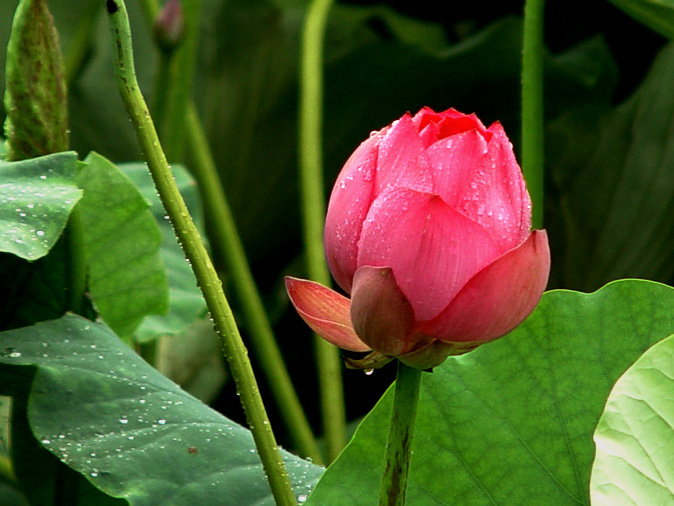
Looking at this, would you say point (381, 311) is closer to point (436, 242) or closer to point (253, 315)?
point (436, 242)

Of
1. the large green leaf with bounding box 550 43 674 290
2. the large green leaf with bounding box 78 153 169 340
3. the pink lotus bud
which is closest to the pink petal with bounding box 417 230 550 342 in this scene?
the pink lotus bud

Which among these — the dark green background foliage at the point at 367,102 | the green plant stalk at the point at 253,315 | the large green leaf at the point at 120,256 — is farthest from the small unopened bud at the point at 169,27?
the dark green background foliage at the point at 367,102

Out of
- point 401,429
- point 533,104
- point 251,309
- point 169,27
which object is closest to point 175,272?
point 251,309

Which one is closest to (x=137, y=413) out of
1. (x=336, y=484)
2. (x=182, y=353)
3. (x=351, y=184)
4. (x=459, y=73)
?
(x=336, y=484)

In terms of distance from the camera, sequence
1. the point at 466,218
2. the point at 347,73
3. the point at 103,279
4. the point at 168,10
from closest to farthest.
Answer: the point at 466,218 < the point at 103,279 < the point at 168,10 < the point at 347,73

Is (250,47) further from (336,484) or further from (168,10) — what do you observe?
(336,484)

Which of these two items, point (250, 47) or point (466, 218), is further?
point (250, 47)

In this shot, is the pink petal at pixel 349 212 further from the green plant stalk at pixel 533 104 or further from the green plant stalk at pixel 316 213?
the green plant stalk at pixel 316 213
